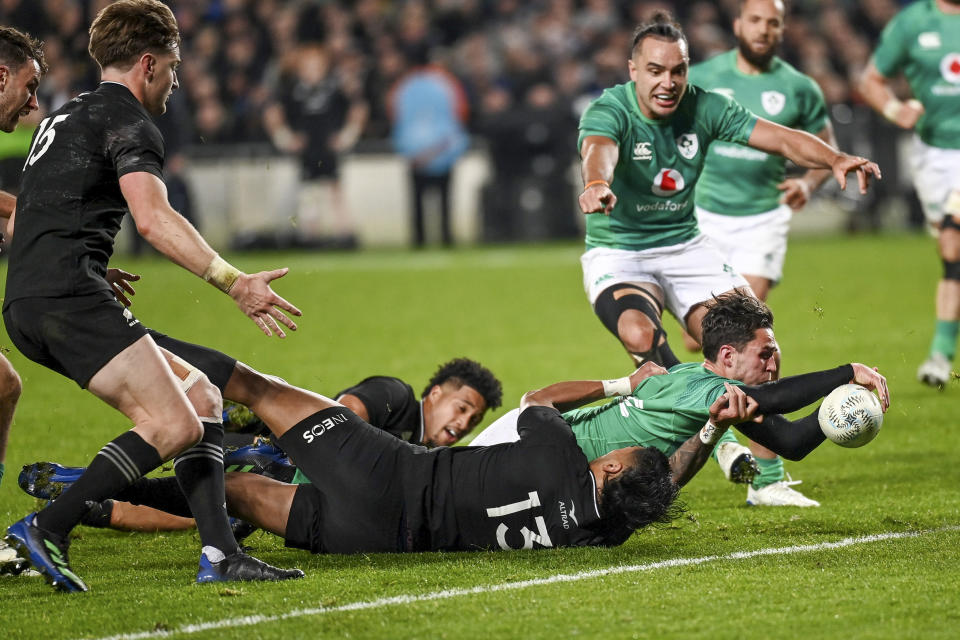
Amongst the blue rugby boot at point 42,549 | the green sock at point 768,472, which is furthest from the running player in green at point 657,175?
the blue rugby boot at point 42,549

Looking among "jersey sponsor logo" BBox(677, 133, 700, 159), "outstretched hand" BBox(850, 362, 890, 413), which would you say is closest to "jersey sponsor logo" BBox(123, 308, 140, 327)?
"outstretched hand" BBox(850, 362, 890, 413)

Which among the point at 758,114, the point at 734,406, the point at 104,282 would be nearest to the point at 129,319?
the point at 104,282

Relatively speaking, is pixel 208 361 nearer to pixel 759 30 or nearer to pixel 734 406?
pixel 734 406

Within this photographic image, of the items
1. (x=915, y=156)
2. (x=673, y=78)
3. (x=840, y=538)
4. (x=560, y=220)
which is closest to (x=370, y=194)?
(x=560, y=220)

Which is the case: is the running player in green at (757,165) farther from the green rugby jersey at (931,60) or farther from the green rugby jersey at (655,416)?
the green rugby jersey at (655,416)

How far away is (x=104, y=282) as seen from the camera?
4.94 meters

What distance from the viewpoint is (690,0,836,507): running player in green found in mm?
8242

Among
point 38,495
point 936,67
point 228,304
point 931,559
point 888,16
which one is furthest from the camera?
point 888,16

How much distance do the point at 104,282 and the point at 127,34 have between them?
88 centimetres

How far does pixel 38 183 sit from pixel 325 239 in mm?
17445

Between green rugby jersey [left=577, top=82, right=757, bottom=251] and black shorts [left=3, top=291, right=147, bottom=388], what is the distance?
2773 millimetres

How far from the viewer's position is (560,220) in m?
22.8

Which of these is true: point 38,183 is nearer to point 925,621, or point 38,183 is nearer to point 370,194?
point 925,621

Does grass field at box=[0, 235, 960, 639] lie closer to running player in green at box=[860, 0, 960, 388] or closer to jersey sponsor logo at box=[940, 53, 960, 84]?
running player in green at box=[860, 0, 960, 388]
